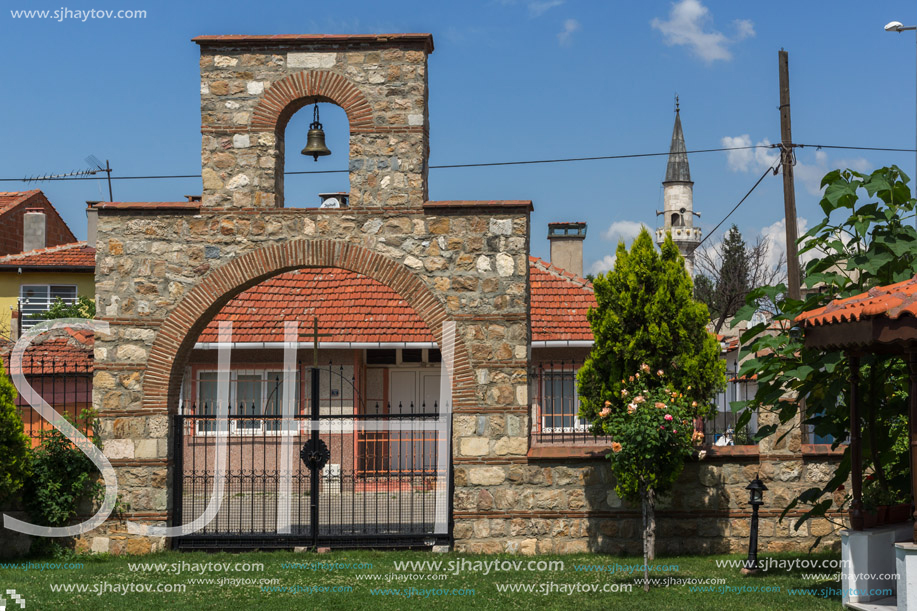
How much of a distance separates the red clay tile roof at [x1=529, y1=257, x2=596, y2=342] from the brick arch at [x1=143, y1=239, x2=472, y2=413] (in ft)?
23.3

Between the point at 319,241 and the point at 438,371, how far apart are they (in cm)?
884

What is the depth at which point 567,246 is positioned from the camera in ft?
76.9

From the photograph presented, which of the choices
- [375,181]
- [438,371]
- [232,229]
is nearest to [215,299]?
[232,229]

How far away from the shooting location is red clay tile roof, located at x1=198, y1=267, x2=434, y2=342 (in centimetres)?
1853

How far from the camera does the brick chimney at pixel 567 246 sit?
920 inches

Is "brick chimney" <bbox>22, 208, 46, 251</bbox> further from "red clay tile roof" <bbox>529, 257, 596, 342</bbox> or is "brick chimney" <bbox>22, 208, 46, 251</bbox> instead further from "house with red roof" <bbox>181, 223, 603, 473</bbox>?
"red clay tile roof" <bbox>529, 257, 596, 342</bbox>

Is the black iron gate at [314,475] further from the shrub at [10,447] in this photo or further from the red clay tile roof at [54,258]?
the red clay tile roof at [54,258]

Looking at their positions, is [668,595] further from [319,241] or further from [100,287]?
[100,287]

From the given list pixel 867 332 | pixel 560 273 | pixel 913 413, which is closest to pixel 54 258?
pixel 560 273

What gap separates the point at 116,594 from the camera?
961 cm

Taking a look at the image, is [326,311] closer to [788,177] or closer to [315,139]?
[315,139]

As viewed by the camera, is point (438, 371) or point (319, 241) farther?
point (438, 371)

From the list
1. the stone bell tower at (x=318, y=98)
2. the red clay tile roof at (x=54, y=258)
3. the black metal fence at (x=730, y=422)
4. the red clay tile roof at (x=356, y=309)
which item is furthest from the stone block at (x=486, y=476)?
the red clay tile roof at (x=54, y=258)

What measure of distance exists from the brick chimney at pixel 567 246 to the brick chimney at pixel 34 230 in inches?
613
